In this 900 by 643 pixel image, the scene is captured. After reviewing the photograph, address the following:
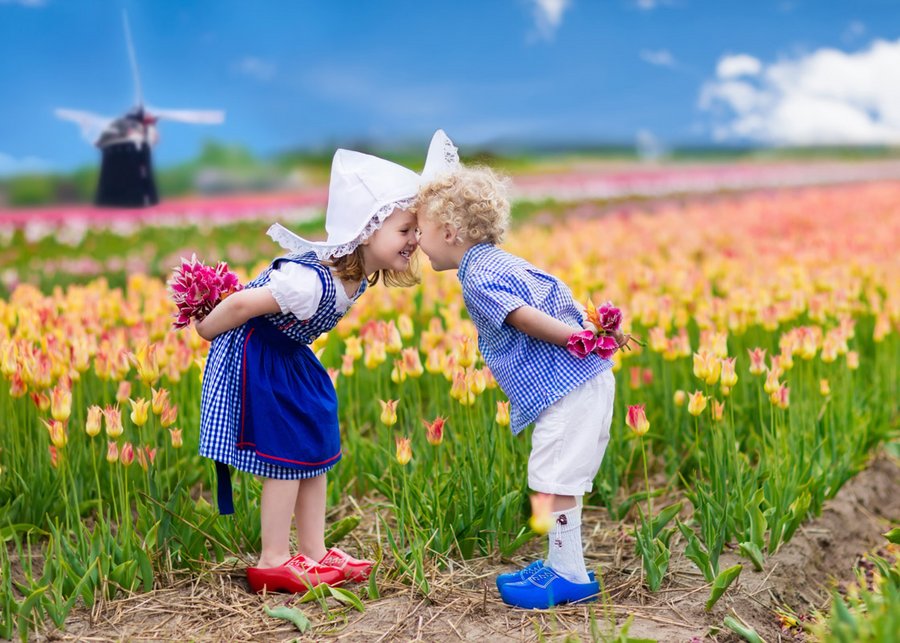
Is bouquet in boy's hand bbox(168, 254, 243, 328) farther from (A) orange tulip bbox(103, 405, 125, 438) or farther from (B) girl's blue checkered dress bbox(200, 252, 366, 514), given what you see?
(A) orange tulip bbox(103, 405, 125, 438)

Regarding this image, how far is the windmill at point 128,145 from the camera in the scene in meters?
3.25

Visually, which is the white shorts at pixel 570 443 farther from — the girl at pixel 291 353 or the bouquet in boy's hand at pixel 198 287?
the bouquet in boy's hand at pixel 198 287

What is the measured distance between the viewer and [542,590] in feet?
8.98

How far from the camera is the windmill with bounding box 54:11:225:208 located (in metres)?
3.25

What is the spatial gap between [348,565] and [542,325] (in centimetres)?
96

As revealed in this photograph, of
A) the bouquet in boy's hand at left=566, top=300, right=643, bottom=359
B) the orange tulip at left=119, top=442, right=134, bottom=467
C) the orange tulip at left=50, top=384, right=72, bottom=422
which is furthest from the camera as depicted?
the orange tulip at left=50, top=384, right=72, bottom=422

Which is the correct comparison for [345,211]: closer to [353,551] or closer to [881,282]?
[353,551]

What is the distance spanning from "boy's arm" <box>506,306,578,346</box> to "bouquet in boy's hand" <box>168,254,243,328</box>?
83cm

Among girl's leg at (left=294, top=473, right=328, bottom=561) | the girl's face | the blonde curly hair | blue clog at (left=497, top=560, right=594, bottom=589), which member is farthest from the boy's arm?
girl's leg at (left=294, top=473, right=328, bottom=561)

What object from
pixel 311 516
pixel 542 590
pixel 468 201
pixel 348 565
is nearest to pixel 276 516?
pixel 311 516

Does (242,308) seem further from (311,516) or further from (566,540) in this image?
(566,540)

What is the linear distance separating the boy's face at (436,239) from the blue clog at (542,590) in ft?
2.91


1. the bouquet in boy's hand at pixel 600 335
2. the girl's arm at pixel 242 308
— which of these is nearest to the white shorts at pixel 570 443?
the bouquet in boy's hand at pixel 600 335

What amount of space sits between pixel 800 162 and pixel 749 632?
25.5 meters
